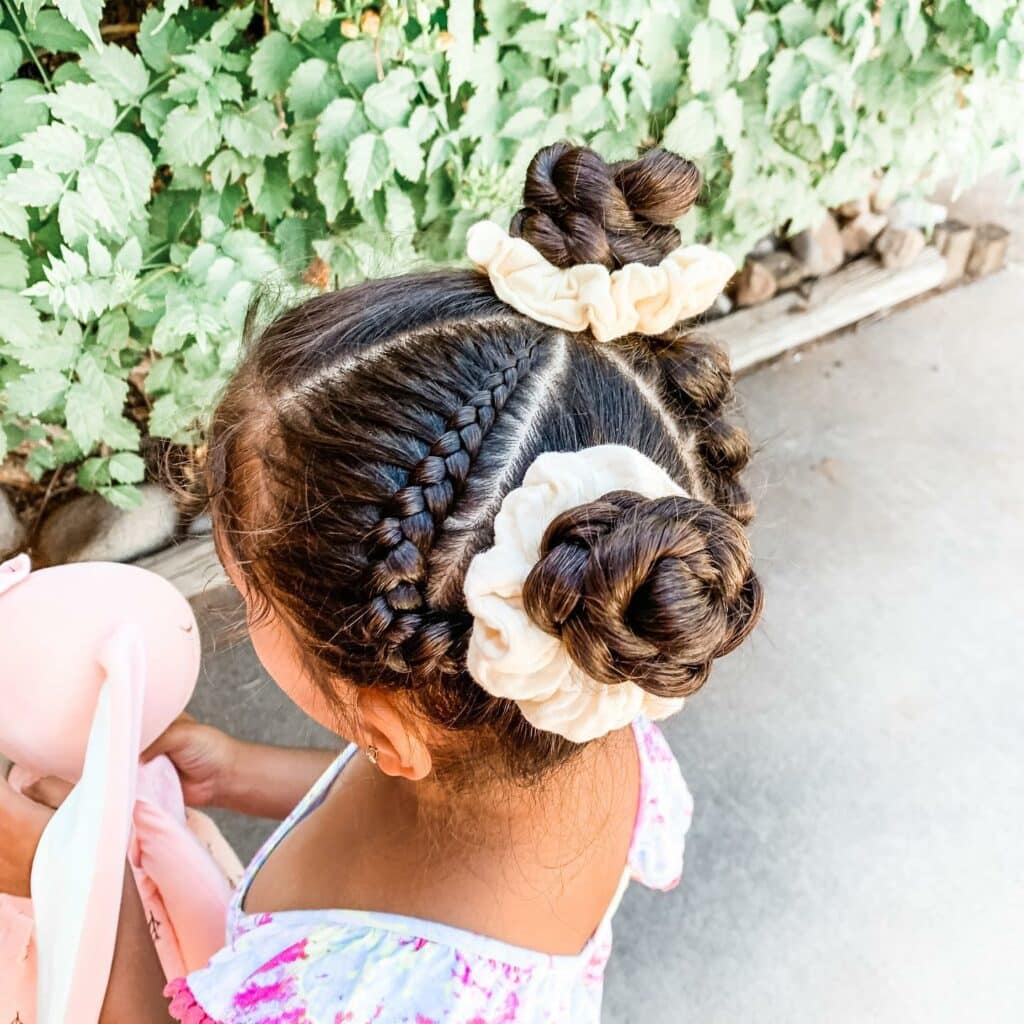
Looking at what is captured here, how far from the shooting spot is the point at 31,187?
1221mm

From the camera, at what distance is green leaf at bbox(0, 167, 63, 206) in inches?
47.6

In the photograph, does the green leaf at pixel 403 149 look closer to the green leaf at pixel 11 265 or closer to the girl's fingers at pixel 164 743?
the green leaf at pixel 11 265

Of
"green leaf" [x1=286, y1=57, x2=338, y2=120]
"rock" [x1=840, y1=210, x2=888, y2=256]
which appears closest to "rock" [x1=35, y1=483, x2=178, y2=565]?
"green leaf" [x1=286, y1=57, x2=338, y2=120]

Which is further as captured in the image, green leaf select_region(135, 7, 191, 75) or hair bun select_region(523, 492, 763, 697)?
green leaf select_region(135, 7, 191, 75)

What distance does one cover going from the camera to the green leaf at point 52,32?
1.25 m

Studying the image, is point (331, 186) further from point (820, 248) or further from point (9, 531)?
point (820, 248)

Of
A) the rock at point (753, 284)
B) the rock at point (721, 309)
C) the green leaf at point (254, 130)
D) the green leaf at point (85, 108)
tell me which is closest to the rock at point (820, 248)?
the rock at point (753, 284)

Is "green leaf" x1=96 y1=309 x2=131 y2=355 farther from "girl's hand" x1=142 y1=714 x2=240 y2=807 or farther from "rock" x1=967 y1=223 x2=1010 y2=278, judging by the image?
"rock" x1=967 y1=223 x2=1010 y2=278

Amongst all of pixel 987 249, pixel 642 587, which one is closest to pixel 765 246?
pixel 987 249

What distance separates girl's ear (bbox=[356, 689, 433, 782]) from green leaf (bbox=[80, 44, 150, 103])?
0.96 metres

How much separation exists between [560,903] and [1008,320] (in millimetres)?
2419

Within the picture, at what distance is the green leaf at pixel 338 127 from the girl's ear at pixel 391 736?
93 centimetres

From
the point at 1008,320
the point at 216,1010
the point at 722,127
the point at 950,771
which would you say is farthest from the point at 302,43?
the point at 1008,320

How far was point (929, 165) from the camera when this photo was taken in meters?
2.49
